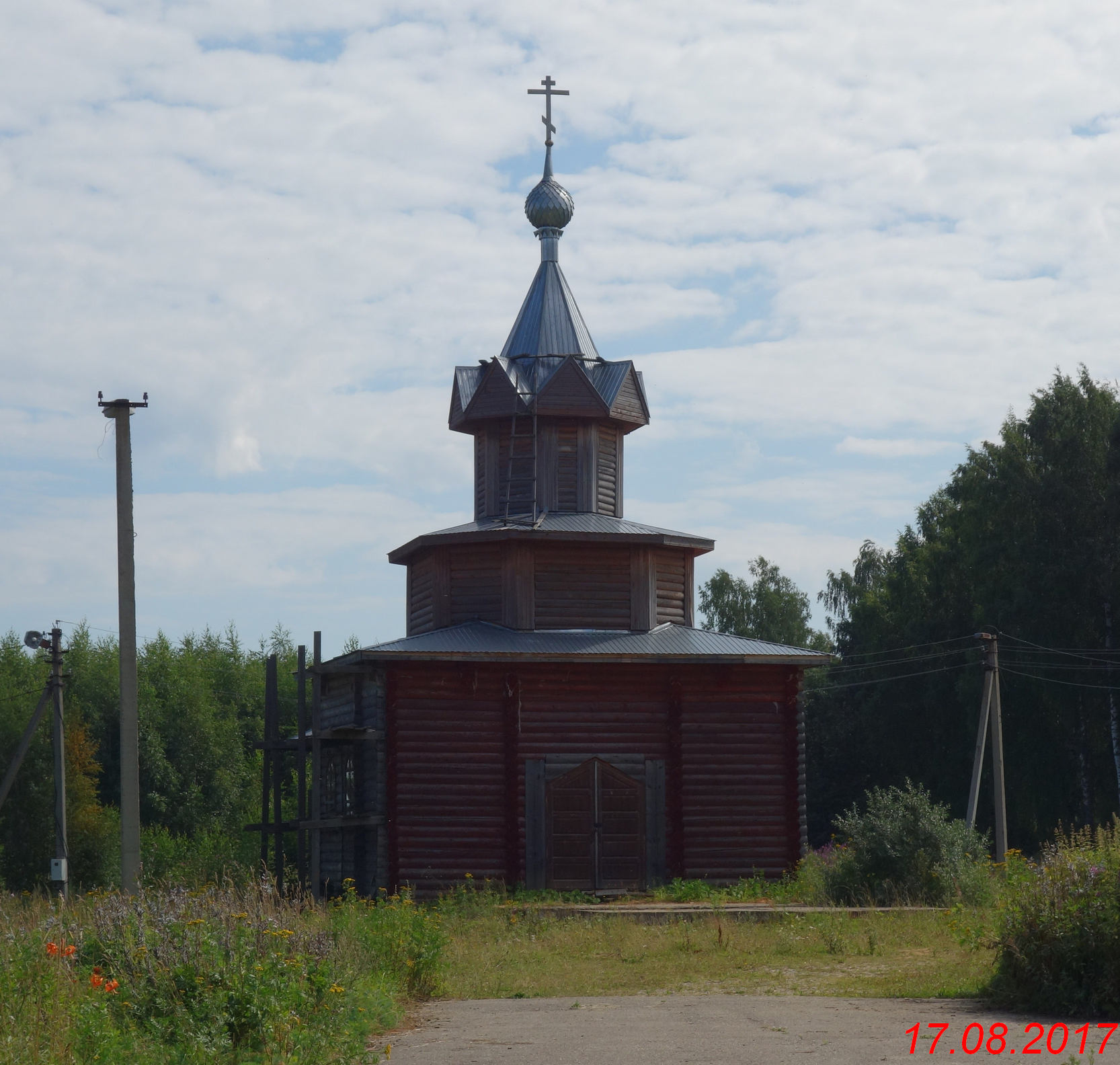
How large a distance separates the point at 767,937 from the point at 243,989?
30.9 feet

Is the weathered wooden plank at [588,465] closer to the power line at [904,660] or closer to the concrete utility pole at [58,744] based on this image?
the concrete utility pole at [58,744]

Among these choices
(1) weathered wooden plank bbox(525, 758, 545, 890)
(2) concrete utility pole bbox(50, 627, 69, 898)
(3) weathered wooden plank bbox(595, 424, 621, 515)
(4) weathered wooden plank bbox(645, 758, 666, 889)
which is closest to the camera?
(1) weathered wooden plank bbox(525, 758, 545, 890)

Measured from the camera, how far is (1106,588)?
38.3m

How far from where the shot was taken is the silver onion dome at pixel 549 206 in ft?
101

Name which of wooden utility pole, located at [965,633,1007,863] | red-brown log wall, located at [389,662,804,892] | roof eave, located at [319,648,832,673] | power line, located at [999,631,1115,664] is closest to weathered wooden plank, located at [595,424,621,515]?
red-brown log wall, located at [389,662,804,892]

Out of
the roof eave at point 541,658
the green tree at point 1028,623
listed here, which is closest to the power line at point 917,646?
the green tree at point 1028,623

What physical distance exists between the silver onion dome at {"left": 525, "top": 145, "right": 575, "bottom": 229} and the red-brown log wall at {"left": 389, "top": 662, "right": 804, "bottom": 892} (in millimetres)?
10791

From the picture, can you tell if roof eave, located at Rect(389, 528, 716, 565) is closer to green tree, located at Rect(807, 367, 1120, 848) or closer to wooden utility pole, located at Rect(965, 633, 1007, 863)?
wooden utility pole, located at Rect(965, 633, 1007, 863)

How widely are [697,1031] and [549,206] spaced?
73.0ft

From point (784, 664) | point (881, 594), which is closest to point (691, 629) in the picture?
point (784, 664)
